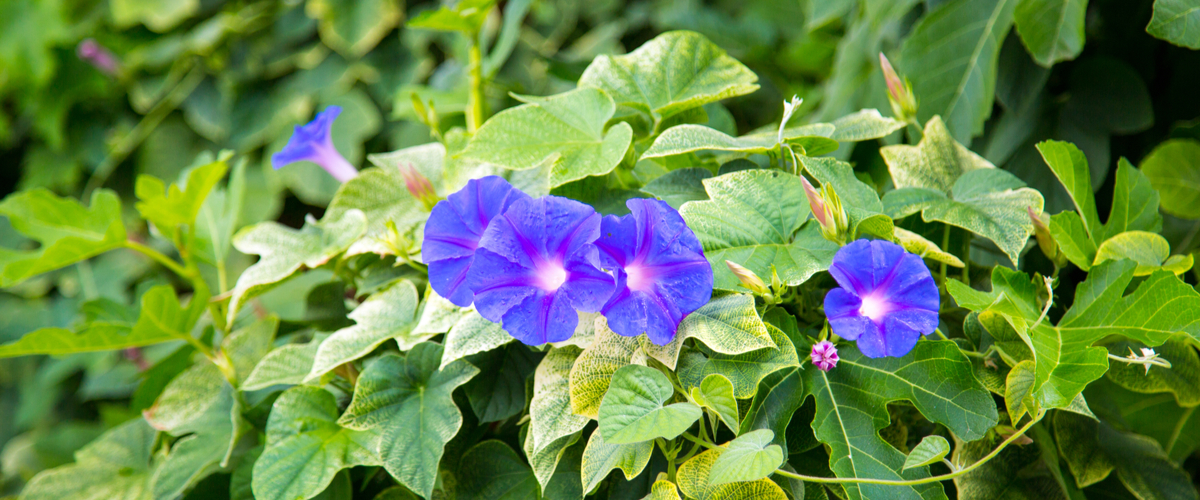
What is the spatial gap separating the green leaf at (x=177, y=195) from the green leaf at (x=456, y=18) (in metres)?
0.26

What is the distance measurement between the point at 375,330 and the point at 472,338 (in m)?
0.13

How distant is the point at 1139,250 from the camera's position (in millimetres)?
562

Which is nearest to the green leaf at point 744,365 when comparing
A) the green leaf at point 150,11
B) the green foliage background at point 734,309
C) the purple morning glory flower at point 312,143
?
the green foliage background at point 734,309

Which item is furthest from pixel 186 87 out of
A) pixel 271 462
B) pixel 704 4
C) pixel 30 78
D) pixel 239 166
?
pixel 271 462

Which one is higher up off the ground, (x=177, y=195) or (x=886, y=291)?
(x=886, y=291)

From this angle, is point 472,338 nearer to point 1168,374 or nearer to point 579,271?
point 579,271

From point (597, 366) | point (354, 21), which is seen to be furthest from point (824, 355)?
point (354, 21)

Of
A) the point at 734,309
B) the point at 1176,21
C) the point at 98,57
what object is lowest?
the point at 98,57

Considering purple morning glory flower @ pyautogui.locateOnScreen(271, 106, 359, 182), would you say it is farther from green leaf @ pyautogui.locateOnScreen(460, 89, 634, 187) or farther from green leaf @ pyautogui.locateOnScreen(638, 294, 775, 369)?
green leaf @ pyautogui.locateOnScreen(638, 294, 775, 369)

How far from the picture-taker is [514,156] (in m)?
0.57

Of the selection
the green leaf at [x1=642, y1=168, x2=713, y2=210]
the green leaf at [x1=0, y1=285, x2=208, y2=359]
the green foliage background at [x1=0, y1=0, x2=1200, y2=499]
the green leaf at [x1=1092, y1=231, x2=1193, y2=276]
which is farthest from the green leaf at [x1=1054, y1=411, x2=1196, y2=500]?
the green leaf at [x1=0, y1=285, x2=208, y2=359]

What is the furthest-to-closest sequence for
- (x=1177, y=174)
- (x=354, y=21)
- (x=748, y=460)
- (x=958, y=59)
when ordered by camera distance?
1. (x=354, y=21)
2. (x=958, y=59)
3. (x=1177, y=174)
4. (x=748, y=460)

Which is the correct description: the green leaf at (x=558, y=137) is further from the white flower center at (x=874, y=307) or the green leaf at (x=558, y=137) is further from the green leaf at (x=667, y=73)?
the white flower center at (x=874, y=307)

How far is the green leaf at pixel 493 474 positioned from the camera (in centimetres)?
58
